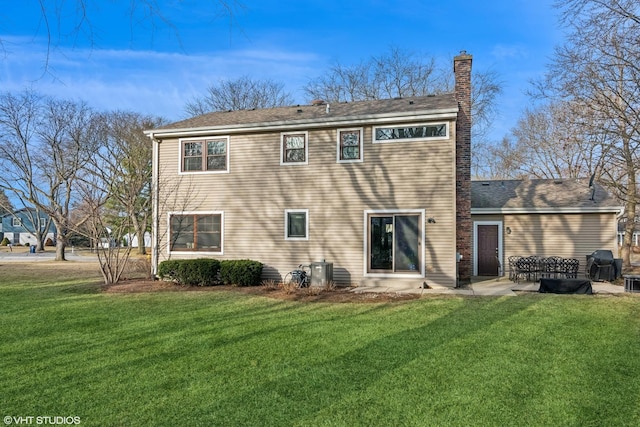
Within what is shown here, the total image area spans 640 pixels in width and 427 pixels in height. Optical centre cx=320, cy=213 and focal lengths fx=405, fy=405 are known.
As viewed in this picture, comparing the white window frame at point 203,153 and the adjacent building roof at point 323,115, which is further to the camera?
the white window frame at point 203,153

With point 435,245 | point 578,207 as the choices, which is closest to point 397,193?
point 435,245

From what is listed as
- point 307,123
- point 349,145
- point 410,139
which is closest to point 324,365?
point 410,139

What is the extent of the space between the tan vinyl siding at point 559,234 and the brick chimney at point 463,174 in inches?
105

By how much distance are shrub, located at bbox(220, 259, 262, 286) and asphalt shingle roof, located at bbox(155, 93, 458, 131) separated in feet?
13.8

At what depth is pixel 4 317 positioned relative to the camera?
7258mm

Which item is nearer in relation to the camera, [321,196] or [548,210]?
[321,196]

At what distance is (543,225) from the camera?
538 inches

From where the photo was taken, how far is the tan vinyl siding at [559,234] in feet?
43.1

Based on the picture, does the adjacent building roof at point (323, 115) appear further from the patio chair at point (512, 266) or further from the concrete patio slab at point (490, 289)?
the patio chair at point (512, 266)

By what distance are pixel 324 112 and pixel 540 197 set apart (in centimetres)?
832

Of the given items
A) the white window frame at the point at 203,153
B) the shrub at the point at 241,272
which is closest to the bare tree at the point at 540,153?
the white window frame at the point at 203,153

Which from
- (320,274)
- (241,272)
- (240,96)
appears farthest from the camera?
(240,96)

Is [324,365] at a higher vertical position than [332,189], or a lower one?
lower

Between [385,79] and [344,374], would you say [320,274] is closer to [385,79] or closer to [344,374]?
[344,374]
